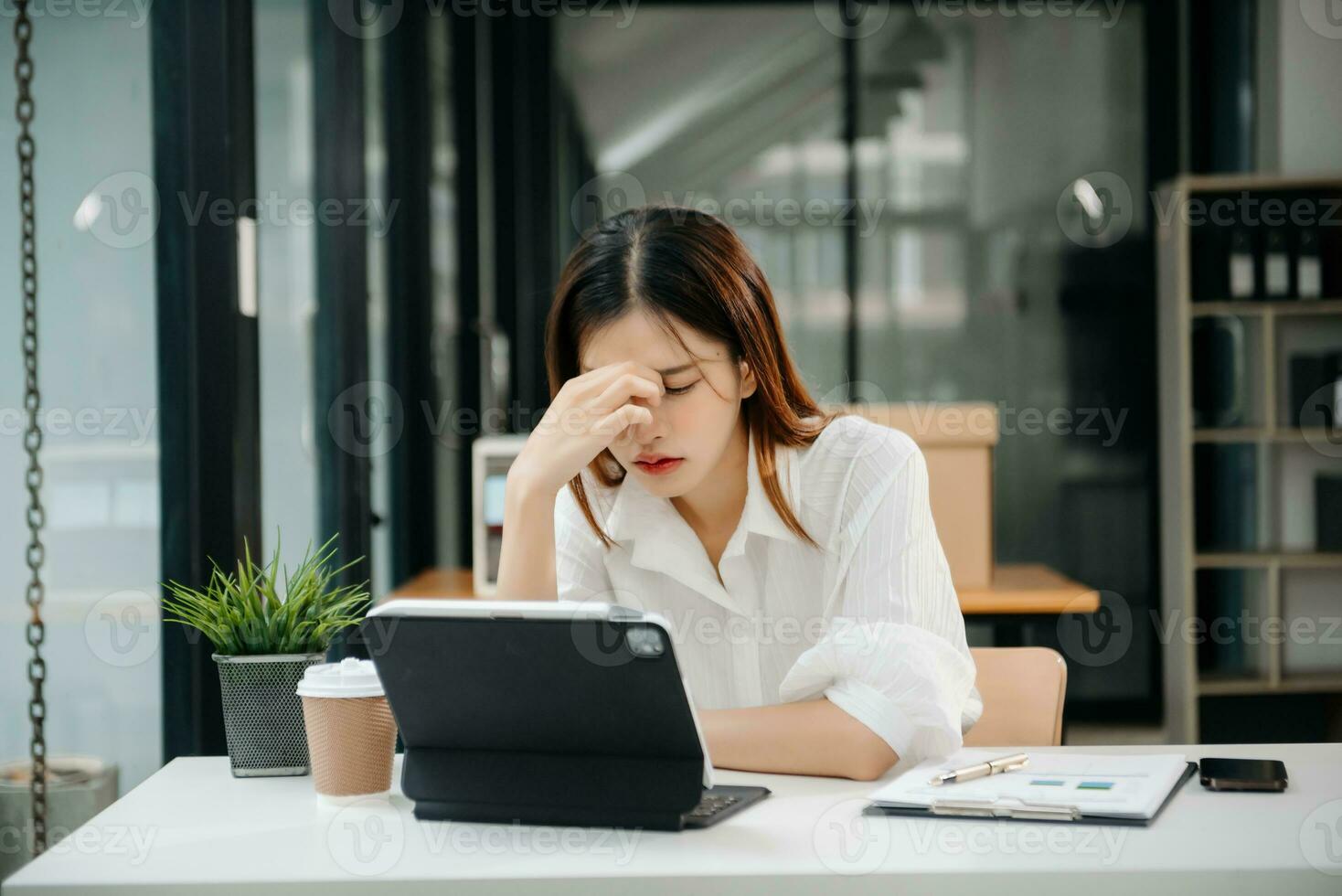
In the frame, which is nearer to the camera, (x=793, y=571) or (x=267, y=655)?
(x=267, y=655)

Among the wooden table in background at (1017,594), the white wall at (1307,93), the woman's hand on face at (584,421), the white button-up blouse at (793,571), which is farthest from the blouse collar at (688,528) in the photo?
the white wall at (1307,93)

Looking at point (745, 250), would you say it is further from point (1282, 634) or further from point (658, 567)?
point (1282, 634)

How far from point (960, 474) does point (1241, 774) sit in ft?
6.73

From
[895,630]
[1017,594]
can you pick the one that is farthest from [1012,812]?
[1017,594]

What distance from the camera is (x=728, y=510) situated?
1.89 metres

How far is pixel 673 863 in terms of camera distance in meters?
1.09

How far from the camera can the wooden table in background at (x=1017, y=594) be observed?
3184 millimetres

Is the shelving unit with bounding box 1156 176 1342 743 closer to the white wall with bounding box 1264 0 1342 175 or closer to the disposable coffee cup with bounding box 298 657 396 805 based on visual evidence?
the white wall with bounding box 1264 0 1342 175

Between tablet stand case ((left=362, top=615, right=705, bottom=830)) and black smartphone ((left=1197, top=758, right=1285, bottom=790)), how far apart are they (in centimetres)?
51

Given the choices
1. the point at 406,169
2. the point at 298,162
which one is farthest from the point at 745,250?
the point at 406,169

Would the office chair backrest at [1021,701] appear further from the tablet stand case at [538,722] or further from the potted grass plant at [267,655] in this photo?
the potted grass plant at [267,655]

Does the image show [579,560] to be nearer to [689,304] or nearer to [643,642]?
[689,304]

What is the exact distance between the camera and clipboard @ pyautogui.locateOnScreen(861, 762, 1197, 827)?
1181mm

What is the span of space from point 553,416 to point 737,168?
3.80m
